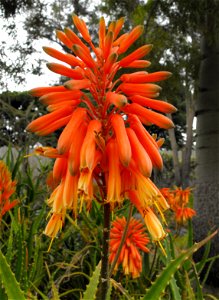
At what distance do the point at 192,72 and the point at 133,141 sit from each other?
657cm

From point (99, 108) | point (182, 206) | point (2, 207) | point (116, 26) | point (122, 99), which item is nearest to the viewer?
point (122, 99)

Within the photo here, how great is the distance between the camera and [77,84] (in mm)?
1282

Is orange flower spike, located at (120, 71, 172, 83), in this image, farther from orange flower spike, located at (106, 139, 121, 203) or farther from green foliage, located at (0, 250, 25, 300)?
green foliage, located at (0, 250, 25, 300)

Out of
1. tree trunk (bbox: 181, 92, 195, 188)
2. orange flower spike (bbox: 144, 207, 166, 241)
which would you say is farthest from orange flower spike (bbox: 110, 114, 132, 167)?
tree trunk (bbox: 181, 92, 195, 188)

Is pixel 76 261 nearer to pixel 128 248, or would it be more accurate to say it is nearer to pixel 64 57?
pixel 128 248

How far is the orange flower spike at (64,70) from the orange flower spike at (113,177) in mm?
275

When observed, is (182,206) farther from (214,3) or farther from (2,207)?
(214,3)

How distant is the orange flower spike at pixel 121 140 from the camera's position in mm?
1173

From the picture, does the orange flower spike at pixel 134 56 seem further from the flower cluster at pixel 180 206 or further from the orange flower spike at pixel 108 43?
the flower cluster at pixel 180 206

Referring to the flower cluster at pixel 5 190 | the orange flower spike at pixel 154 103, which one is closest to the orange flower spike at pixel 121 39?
the orange flower spike at pixel 154 103

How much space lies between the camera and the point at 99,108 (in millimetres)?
1330

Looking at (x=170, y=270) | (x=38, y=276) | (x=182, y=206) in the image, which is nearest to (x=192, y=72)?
(x=182, y=206)

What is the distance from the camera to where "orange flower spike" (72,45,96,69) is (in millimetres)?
1321

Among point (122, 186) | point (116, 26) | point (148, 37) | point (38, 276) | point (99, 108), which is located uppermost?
point (148, 37)
